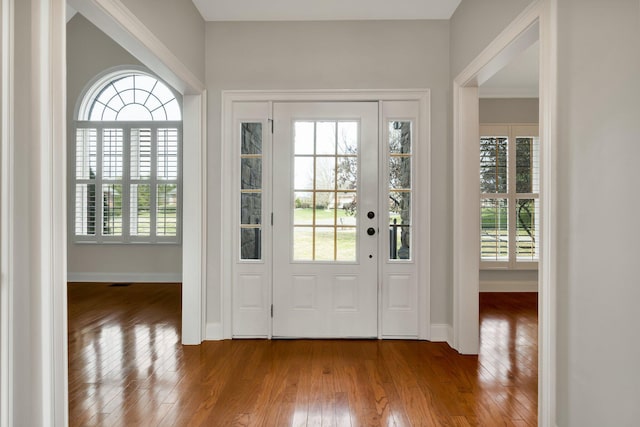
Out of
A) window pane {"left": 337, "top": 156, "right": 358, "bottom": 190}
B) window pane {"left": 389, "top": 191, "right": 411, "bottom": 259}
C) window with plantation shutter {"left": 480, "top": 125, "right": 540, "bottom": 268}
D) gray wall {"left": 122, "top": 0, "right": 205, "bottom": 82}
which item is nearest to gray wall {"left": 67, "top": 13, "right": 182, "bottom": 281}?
gray wall {"left": 122, "top": 0, "right": 205, "bottom": 82}

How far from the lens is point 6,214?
1.43m

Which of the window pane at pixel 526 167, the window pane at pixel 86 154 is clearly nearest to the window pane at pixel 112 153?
the window pane at pixel 86 154

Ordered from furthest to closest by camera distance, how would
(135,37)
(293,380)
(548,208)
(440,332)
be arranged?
(440,332) < (293,380) < (135,37) < (548,208)

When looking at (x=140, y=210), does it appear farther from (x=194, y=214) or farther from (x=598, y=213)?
(x=598, y=213)

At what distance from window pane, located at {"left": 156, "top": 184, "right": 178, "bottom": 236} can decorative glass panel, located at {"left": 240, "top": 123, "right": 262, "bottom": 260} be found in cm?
283

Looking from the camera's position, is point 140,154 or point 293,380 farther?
point 140,154

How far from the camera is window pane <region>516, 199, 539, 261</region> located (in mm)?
5457

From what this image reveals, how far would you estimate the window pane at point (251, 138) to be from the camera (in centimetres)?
357

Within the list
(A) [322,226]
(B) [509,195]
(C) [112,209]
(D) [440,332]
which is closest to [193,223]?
(A) [322,226]

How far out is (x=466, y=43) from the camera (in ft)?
10.2

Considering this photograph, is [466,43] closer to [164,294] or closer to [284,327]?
[284,327]

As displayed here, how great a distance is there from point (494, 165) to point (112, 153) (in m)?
5.75

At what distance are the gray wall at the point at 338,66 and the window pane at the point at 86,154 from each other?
3.52 metres

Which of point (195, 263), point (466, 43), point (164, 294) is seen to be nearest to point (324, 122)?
point (466, 43)
